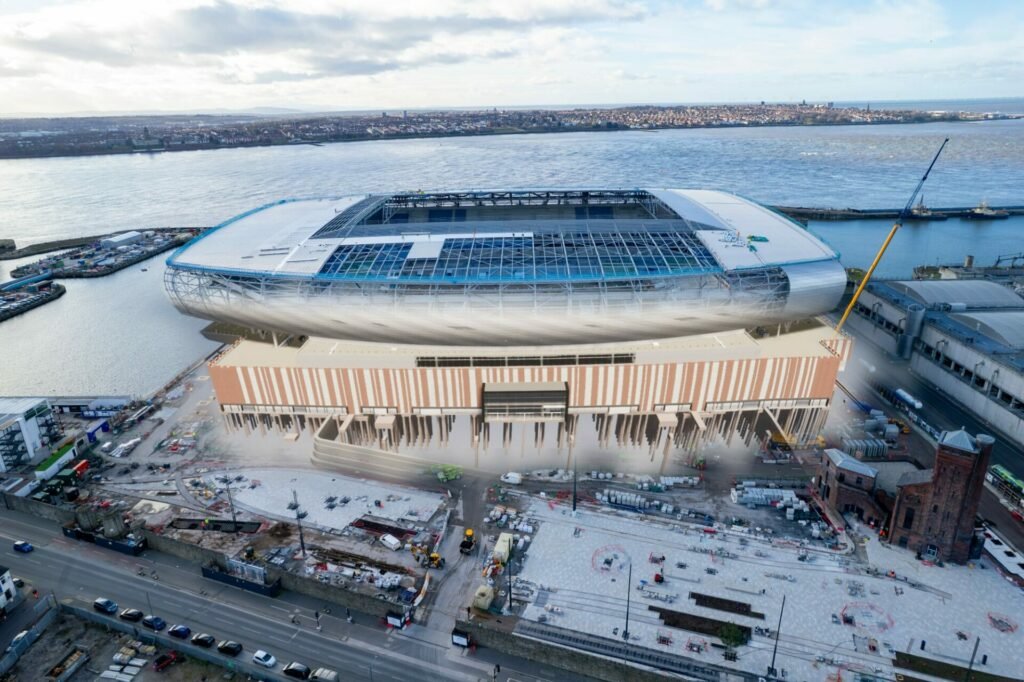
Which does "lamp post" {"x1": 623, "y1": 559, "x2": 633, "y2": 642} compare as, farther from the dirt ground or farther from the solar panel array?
the solar panel array

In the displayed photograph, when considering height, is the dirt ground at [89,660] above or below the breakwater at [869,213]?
below

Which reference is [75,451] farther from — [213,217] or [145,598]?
[213,217]

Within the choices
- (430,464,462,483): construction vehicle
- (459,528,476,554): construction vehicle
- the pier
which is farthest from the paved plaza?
the pier

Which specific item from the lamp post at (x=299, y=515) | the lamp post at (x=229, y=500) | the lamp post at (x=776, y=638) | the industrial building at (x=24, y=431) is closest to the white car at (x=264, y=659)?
the lamp post at (x=299, y=515)

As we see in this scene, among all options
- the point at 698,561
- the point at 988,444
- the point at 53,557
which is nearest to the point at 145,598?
the point at 53,557

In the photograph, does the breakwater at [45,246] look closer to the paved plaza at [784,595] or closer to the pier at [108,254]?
the pier at [108,254]

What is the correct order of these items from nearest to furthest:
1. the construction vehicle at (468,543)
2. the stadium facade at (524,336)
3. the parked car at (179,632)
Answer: the parked car at (179,632)
the construction vehicle at (468,543)
the stadium facade at (524,336)
